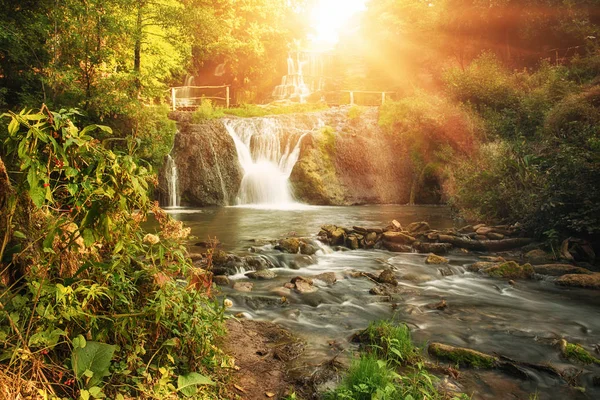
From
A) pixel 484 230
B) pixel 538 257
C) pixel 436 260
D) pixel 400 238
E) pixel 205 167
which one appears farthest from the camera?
pixel 205 167

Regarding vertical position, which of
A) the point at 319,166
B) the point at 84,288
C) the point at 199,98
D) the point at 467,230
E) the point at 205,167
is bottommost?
the point at 467,230

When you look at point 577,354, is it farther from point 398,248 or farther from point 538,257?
point 398,248

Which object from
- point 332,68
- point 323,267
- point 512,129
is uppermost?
point 332,68

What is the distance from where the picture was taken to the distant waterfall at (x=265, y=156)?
72.3ft

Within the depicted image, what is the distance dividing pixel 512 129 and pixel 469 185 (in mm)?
7003

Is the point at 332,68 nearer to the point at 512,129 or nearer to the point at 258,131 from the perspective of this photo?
the point at 258,131

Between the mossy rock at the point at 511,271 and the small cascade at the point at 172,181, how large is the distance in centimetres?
1653

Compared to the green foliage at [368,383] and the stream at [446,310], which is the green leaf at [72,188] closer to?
the green foliage at [368,383]

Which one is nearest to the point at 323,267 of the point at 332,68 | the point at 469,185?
the point at 469,185

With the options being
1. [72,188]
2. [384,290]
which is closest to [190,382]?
[72,188]

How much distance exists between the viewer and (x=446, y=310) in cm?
665

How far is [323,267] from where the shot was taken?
9383 mm

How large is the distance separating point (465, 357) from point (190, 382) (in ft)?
10.5

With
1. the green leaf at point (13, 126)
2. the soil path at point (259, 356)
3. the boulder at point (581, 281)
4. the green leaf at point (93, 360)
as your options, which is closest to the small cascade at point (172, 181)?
the soil path at point (259, 356)
